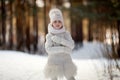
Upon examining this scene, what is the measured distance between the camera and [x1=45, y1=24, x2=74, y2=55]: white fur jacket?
745 cm

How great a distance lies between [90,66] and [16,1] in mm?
10397

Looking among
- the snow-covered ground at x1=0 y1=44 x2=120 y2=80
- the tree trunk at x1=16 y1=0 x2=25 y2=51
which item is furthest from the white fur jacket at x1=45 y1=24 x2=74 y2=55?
the tree trunk at x1=16 y1=0 x2=25 y2=51

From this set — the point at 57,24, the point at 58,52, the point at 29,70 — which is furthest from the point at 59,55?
the point at 29,70

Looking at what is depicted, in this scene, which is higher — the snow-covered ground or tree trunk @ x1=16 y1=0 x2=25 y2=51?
tree trunk @ x1=16 y1=0 x2=25 y2=51

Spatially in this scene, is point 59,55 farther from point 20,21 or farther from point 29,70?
point 20,21

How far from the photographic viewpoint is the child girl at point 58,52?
731 centimetres

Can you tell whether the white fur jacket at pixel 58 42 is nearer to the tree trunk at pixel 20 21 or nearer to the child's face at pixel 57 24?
the child's face at pixel 57 24

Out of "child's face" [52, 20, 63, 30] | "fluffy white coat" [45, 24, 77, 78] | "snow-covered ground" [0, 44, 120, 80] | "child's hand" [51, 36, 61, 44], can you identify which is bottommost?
"snow-covered ground" [0, 44, 120, 80]

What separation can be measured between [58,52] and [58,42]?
0.23 meters

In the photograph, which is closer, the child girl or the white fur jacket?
Result: the child girl

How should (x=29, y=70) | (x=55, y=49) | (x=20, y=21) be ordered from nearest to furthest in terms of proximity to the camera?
(x=55, y=49)
(x=29, y=70)
(x=20, y=21)

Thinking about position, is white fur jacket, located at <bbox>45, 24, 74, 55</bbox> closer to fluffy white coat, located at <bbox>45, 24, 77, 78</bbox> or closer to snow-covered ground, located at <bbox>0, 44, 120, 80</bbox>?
fluffy white coat, located at <bbox>45, 24, 77, 78</bbox>

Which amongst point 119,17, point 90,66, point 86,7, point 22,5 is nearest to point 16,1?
point 22,5

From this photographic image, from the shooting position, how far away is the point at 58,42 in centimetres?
750
